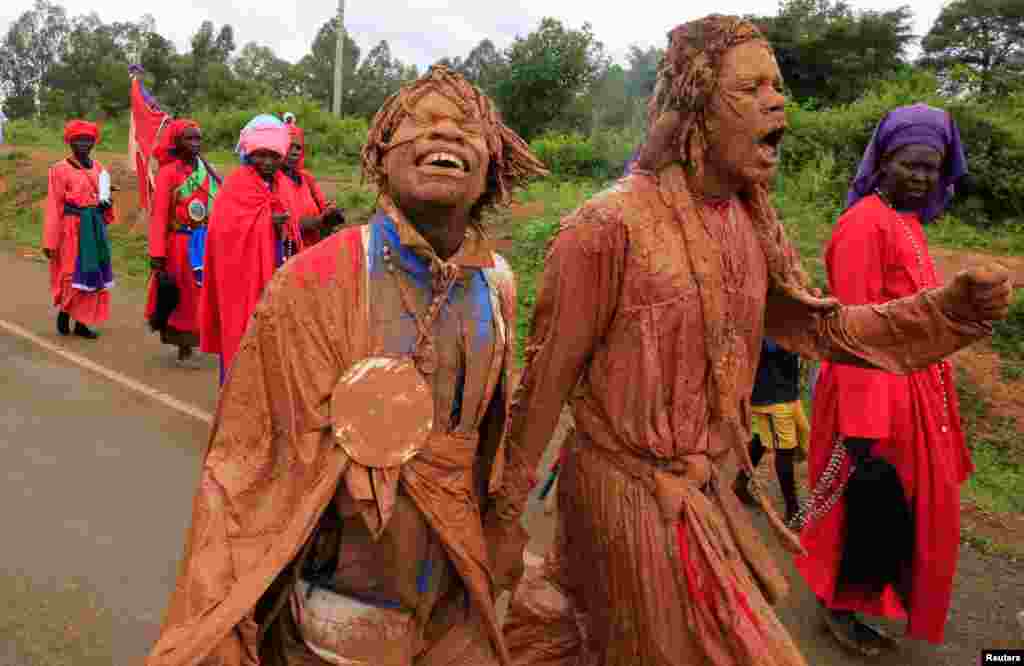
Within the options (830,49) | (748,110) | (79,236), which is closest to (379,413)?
(748,110)

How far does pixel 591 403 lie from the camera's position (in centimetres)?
272

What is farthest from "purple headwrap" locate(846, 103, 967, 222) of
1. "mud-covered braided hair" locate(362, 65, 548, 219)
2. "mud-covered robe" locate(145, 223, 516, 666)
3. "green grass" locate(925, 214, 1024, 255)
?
"green grass" locate(925, 214, 1024, 255)

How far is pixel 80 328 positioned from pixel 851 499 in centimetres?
781

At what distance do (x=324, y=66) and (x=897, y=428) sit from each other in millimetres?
49986

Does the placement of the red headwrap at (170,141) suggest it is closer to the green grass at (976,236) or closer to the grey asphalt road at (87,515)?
the grey asphalt road at (87,515)

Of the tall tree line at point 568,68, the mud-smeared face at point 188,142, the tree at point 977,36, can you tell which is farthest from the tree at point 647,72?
the tree at point 977,36

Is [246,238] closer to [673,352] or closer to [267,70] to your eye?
[673,352]

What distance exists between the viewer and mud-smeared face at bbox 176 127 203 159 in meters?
7.64

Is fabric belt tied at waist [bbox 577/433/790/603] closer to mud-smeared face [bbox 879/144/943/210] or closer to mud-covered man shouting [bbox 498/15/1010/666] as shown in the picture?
mud-covered man shouting [bbox 498/15/1010/666]

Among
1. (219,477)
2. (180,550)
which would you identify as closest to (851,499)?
(219,477)

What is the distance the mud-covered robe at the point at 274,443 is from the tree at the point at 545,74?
63.0ft

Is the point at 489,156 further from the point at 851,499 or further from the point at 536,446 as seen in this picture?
Answer: the point at 851,499

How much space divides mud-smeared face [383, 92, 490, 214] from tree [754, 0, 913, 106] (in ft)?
70.2

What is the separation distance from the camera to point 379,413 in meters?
2.13
